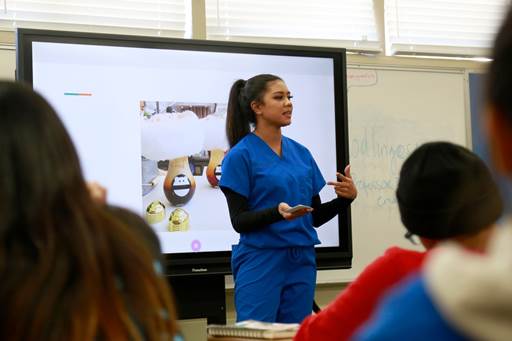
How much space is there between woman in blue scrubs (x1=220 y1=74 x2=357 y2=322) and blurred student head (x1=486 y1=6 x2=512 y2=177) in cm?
203

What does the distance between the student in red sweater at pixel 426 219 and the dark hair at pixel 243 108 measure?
1.57 m

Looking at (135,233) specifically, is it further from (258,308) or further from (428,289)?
(258,308)

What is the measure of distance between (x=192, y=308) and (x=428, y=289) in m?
2.92

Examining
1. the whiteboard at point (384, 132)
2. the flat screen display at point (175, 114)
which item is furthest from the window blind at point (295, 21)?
the flat screen display at point (175, 114)

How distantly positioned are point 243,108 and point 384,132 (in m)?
1.44

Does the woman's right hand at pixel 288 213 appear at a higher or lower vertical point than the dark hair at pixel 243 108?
lower

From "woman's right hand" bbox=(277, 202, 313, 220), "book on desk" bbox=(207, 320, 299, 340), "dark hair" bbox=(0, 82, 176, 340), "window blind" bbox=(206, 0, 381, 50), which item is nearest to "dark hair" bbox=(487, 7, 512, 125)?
"dark hair" bbox=(0, 82, 176, 340)

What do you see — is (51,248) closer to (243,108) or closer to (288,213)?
(288,213)

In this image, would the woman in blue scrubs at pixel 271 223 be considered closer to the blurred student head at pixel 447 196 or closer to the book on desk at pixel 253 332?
the book on desk at pixel 253 332

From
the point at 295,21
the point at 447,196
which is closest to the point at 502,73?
the point at 447,196

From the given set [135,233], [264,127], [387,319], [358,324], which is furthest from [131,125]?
[387,319]

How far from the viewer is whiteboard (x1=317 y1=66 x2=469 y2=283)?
3.92 metres

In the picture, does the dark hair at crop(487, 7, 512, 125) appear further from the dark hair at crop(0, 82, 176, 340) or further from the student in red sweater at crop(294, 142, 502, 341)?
the student in red sweater at crop(294, 142, 502, 341)

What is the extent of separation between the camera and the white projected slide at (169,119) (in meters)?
3.10
